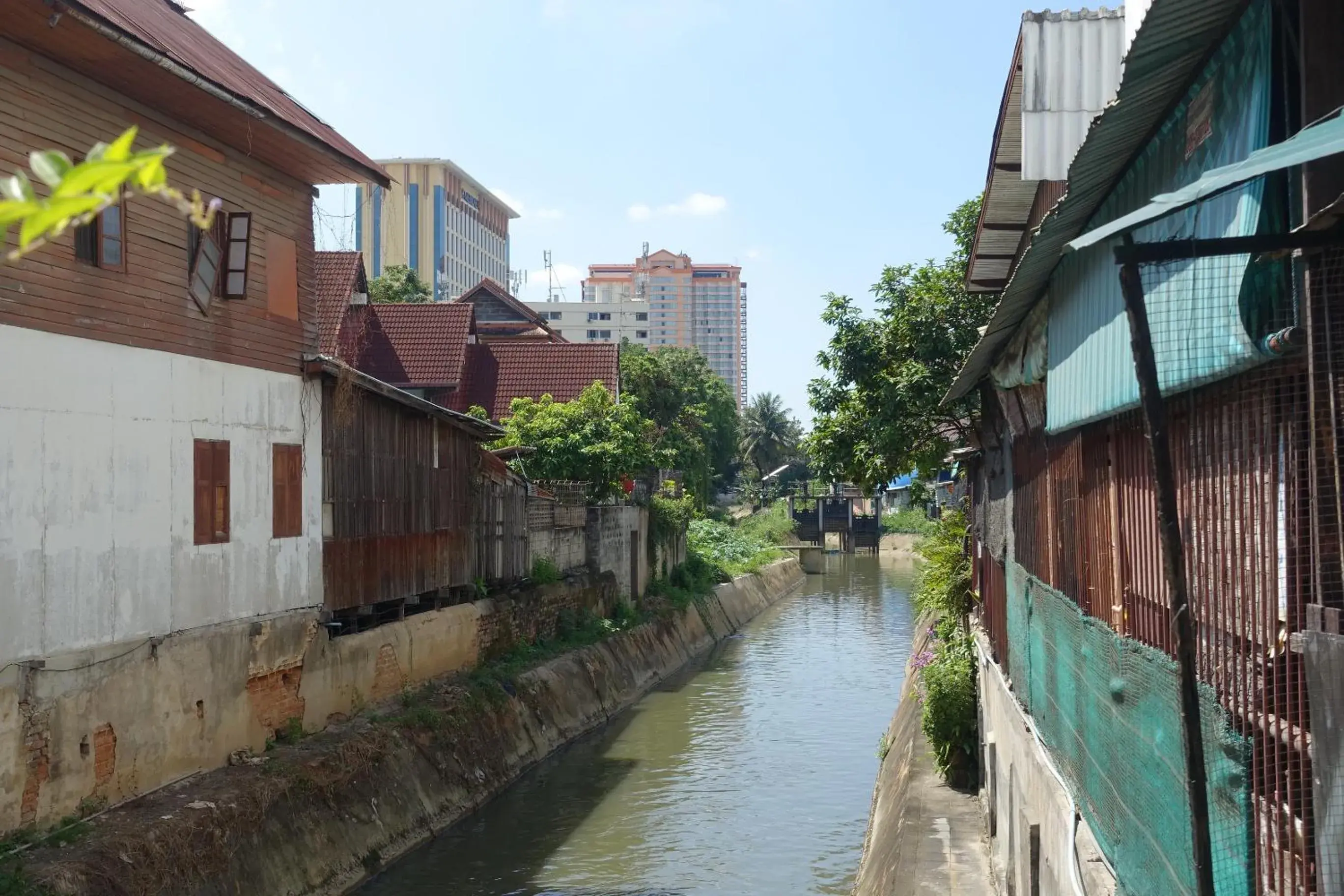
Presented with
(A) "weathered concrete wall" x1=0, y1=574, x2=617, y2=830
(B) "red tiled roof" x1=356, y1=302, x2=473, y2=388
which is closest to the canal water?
(A) "weathered concrete wall" x1=0, y1=574, x2=617, y2=830

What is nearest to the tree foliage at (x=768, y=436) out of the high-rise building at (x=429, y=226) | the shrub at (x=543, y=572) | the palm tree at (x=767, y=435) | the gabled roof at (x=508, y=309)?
the palm tree at (x=767, y=435)

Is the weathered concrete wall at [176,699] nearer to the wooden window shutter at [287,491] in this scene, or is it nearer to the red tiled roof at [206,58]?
the wooden window shutter at [287,491]

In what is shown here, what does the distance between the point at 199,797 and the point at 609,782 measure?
306 inches

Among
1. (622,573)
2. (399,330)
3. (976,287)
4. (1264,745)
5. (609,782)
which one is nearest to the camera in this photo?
(1264,745)

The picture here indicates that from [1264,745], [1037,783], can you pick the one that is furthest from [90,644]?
[1264,745]

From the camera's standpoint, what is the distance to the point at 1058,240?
631 cm

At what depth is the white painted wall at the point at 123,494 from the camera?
32.1ft

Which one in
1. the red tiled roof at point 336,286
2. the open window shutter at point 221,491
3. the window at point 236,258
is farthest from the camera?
the red tiled roof at point 336,286

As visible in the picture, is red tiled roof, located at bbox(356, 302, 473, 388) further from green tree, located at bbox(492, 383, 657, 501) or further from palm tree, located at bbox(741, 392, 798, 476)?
palm tree, located at bbox(741, 392, 798, 476)

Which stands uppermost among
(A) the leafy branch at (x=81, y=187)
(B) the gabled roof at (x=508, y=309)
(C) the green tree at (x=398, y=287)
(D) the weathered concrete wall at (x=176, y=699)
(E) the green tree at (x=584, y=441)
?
(C) the green tree at (x=398, y=287)

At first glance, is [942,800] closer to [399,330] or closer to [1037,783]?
[1037,783]

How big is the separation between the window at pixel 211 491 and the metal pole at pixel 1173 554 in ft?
34.1

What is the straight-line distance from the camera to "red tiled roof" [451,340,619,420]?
32562 mm

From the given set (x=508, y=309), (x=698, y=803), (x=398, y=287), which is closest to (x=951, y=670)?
(x=698, y=803)
